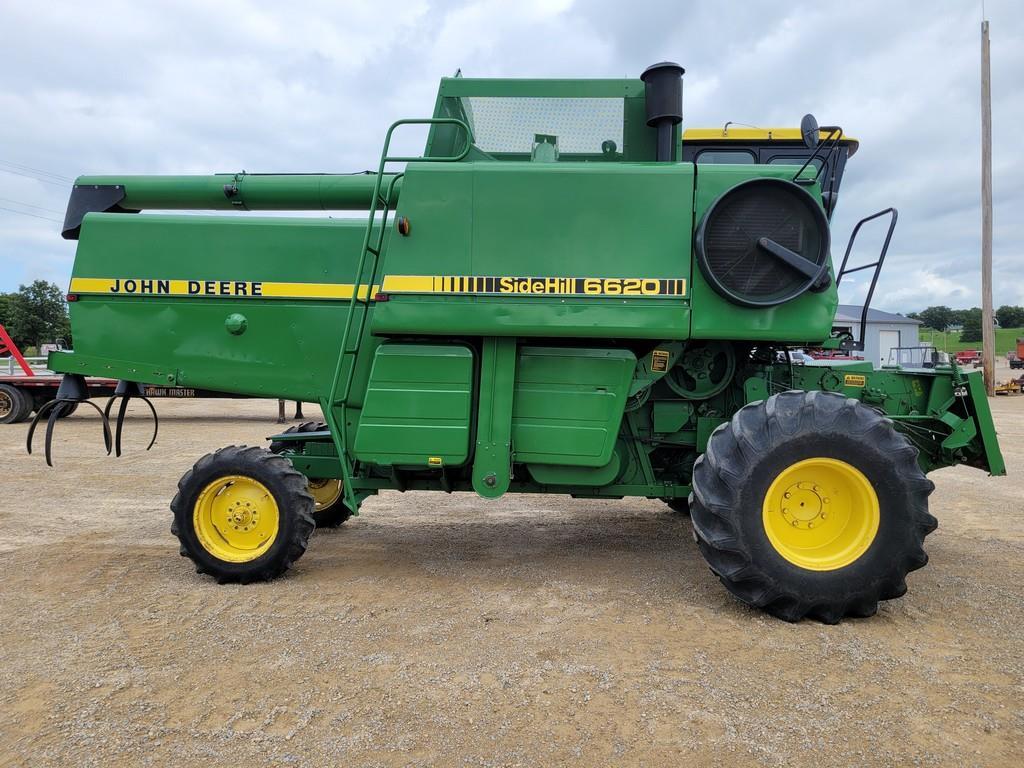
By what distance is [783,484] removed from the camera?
3.52 meters

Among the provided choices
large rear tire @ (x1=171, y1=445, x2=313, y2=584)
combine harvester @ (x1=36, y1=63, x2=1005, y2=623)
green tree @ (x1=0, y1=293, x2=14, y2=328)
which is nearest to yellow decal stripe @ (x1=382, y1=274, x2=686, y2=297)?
combine harvester @ (x1=36, y1=63, x2=1005, y2=623)

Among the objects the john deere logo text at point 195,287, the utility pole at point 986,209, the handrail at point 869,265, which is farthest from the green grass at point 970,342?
the john deere logo text at point 195,287

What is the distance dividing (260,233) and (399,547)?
246 centimetres

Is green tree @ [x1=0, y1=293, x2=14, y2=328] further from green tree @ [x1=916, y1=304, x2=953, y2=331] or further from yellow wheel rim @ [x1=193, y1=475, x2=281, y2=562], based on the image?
green tree @ [x1=916, y1=304, x2=953, y2=331]

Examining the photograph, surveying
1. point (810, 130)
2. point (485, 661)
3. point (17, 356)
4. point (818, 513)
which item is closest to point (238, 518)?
point (485, 661)

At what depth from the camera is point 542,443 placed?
3936 millimetres

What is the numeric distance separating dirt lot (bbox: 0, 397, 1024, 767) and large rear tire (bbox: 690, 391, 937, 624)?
0.18 m

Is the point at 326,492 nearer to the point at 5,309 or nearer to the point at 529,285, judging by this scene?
the point at 529,285

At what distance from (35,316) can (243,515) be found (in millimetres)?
49225

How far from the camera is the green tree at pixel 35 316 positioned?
4219 centimetres

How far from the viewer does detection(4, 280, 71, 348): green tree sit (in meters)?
42.2

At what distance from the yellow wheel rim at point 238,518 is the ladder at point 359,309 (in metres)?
0.50

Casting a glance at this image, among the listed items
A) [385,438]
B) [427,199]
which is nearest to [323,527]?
[385,438]

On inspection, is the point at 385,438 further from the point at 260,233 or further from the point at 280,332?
the point at 260,233
